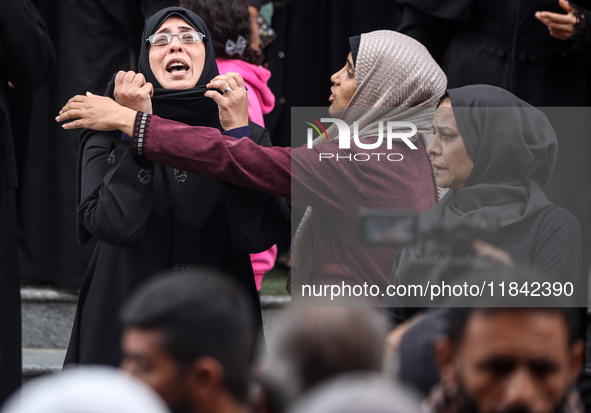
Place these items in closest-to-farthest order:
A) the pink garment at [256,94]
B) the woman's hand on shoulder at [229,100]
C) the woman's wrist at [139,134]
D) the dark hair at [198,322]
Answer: the dark hair at [198,322]
the woman's wrist at [139,134]
the woman's hand on shoulder at [229,100]
the pink garment at [256,94]

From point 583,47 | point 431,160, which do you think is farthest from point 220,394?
point 583,47

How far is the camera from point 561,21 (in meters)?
4.36

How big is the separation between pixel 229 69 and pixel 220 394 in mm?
A: 2543

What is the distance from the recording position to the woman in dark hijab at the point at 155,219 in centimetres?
341

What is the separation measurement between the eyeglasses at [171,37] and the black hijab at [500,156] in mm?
1018

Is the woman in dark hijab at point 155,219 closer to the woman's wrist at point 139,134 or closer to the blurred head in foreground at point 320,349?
the woman's wrist at point 139,134

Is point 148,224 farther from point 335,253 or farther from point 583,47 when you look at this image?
point 583,47

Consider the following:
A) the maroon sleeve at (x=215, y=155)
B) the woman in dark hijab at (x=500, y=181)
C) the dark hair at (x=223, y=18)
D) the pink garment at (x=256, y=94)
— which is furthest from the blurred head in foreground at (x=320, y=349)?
the dark hair at (x=223, y=18)

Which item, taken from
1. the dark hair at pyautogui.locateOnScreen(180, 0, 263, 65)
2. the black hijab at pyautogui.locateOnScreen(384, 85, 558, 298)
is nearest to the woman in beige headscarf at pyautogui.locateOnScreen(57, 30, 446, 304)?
the black hijab at pyautogui.locateOnScreen(384, 85, 558, 298)

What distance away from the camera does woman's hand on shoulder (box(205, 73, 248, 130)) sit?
3520 mm

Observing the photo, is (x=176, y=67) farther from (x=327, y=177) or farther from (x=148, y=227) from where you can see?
(x=327, y=177)

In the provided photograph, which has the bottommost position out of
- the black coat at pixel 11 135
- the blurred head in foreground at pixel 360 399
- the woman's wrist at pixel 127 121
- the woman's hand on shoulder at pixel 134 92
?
the black coat at pixel 11 135

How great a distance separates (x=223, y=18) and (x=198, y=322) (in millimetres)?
2451

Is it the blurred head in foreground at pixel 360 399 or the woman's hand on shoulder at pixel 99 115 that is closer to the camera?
the blurred head in foreground at pixel 360 399
